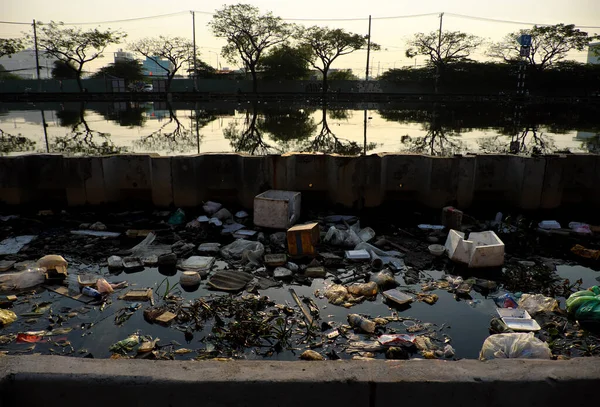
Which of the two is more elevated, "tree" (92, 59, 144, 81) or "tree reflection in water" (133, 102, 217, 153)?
"tree" (92, 59, 144, 81)

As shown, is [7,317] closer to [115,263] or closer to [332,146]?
[115,263]

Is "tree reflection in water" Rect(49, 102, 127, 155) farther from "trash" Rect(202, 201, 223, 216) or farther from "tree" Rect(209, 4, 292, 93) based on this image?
"tree" Rect(209, 4, 292, 93)

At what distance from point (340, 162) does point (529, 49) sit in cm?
4530

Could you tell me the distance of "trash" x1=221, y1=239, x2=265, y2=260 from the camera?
17.0ft

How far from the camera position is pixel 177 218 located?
21.7 feet

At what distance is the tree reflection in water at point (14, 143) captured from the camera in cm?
1139

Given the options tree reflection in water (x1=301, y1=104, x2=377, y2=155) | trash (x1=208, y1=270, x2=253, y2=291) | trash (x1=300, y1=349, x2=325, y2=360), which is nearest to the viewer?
trash (x1=300, y1=349, x2=325, y2=360)

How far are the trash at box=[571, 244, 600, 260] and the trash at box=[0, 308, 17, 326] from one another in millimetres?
6370

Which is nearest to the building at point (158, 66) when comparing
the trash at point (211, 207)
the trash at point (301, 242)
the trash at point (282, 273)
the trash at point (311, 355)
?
the trash at point (211, 207)

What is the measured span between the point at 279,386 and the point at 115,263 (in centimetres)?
340

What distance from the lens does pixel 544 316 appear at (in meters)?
3.96

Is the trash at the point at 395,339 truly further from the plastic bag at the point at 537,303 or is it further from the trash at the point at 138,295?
the trash at the point at 138,295

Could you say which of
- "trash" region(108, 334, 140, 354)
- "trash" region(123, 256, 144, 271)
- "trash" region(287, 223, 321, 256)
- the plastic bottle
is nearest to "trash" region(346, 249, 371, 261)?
"trash" region(287, 223, 321, 256)

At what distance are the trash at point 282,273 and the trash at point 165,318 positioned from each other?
1.27 m
